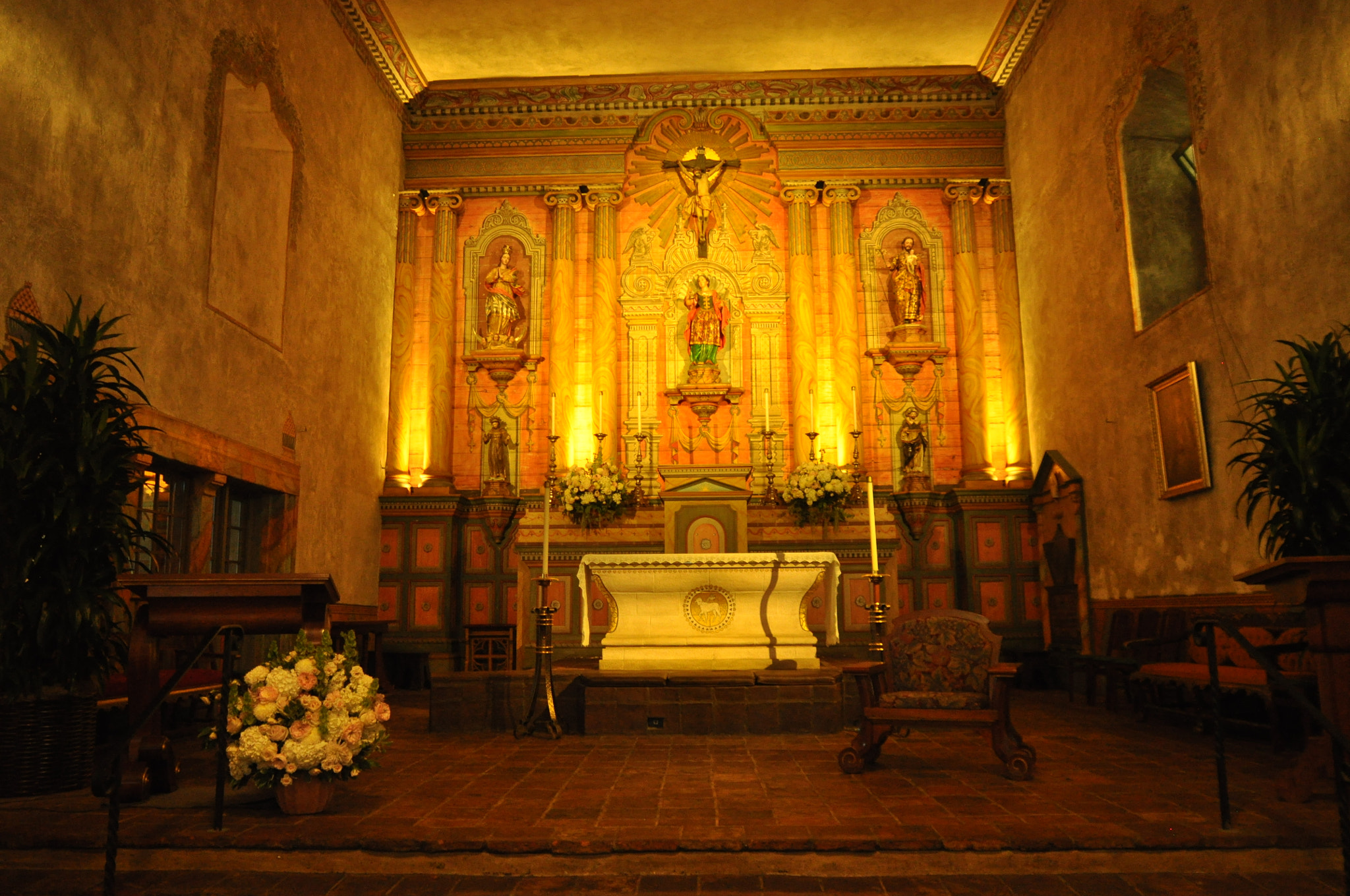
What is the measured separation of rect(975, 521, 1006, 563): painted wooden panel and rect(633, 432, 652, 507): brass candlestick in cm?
438

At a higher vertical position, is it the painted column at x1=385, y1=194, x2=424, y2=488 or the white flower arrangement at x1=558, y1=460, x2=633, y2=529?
the painted column at x1=385, y1=194, x2=424, y2=488

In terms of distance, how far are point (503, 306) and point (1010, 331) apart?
720 centimetres

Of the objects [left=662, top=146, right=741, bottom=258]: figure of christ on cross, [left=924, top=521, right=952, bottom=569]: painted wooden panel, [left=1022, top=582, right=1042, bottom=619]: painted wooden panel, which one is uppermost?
[left=662, top=146, right=741, bottom=258]: figure of christ on cross

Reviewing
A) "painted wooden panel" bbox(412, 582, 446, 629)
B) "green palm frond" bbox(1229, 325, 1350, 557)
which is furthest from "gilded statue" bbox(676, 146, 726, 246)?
"green palm frond" bbox(1229, 325, 1350, 557)

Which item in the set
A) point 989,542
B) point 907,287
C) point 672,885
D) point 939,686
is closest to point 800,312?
point 907,287

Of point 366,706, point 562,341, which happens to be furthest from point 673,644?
point 562,341

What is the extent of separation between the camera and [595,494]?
433 inches

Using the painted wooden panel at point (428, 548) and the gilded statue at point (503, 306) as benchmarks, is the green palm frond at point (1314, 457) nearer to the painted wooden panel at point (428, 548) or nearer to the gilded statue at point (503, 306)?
the painted wooden panel at point (428, 548)

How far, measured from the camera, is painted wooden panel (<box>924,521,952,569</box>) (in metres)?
12.9

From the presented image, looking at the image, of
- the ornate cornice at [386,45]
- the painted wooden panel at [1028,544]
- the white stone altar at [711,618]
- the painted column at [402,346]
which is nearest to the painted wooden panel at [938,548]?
the painted wooden panel at [1028,544]

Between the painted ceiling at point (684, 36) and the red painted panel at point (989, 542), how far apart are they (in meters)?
6.69

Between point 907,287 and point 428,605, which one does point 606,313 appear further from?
point 428,605

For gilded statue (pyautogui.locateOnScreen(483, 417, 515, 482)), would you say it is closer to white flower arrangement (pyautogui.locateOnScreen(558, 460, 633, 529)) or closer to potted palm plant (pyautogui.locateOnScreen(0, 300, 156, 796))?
white flower arrangement (pyautogui.locateOnScreen(558, 460, 633, 529))

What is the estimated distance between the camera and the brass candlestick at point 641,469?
12.8m
